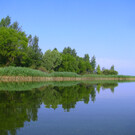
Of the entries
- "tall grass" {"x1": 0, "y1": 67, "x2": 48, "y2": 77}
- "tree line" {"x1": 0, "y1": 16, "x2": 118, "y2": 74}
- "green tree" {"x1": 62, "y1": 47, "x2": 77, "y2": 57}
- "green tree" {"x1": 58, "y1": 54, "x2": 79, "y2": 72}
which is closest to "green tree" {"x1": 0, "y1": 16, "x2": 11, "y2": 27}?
"tree line" {"x1": 0, "y1": 16, "x2": 118, "y2": 74}

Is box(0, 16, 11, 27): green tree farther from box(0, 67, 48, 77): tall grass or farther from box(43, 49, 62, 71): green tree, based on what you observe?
box(0, 67, 48, 77): tall grass

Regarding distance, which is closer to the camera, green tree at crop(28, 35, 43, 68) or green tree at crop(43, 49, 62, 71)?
green tree at crop(28, 35, 43, 68)

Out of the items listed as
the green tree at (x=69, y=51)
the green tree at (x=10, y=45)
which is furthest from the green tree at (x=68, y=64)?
the green tree at (x=10, y=45)

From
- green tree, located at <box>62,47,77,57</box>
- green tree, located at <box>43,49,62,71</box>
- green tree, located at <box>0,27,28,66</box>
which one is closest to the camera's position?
green tree, located at <box>0,27,28,66</box>

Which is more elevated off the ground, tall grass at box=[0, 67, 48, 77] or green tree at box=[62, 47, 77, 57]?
green tree at box=[62, 47, 77, 57]

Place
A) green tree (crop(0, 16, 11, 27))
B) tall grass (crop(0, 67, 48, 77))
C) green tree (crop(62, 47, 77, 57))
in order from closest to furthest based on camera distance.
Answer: tall grass (crop(0, 67, 48, 77)), green tree (crop(0, 16, 11, 27)), green tree (crop(62, 47, 77, 57))

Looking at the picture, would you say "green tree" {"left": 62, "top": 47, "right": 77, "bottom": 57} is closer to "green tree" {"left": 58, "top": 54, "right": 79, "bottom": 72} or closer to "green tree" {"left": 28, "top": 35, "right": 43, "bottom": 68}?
"green tree" {"left": 58, "top": 54, "right": 79, "bottom": 72}

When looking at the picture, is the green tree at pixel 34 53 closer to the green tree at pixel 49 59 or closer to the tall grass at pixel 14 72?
the green tree at pixel 49 59

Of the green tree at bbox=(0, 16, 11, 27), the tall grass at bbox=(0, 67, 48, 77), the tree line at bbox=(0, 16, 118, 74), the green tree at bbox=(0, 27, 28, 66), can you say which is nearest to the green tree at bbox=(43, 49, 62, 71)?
the tree line at bbox=(0, 16, 118, 74)

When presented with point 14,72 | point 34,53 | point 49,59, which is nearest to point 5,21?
point 34,53

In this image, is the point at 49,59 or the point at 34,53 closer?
the point at 34,53

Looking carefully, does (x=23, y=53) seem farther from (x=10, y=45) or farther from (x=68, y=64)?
(x=68, y=64)

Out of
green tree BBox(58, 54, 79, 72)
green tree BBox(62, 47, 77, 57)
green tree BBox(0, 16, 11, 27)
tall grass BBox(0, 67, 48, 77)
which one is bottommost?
tall grass BBox(0, 67, 48, 77)

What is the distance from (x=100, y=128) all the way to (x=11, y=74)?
27459mm
